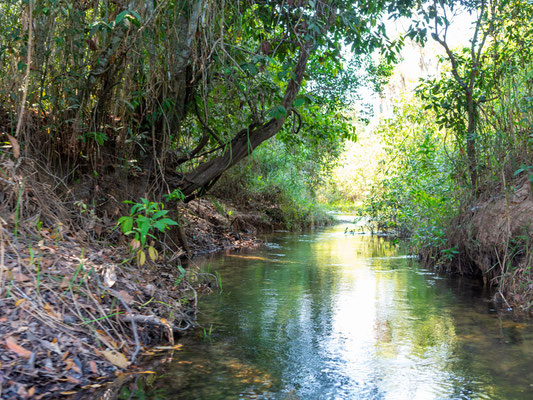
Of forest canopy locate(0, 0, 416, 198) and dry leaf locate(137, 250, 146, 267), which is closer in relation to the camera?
dry leaf locate(137, 250, 146, 267)

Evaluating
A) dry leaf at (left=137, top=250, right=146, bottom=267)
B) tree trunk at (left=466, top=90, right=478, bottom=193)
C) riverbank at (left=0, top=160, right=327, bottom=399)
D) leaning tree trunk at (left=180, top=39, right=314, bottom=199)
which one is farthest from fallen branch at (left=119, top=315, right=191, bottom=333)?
tree trunk at (left=466, top=90, right=478, bottom=193)

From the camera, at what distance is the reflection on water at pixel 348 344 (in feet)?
11.3

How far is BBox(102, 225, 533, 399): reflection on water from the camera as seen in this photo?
3.44 m

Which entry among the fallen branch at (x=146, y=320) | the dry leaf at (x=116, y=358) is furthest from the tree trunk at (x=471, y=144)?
the dry leaf at (x=116, y=358)

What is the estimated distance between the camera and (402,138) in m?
14.7

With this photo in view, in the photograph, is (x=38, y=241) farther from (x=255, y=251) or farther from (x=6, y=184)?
(x=255, y=251)

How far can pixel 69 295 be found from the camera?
3.77 meters

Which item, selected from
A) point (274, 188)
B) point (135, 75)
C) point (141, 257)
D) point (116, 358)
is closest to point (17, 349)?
point (116, 358)

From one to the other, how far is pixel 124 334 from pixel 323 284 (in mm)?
3981

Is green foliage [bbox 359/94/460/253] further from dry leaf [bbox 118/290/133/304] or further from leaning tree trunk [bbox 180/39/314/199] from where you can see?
dry leaf [bbox 118/290/133/304]

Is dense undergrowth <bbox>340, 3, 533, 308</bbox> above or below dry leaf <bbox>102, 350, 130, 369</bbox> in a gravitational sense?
above

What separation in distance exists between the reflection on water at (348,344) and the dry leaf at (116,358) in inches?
7.8

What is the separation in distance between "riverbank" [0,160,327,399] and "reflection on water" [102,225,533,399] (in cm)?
36

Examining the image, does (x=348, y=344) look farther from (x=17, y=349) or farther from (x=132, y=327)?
(x=17, y=349)
